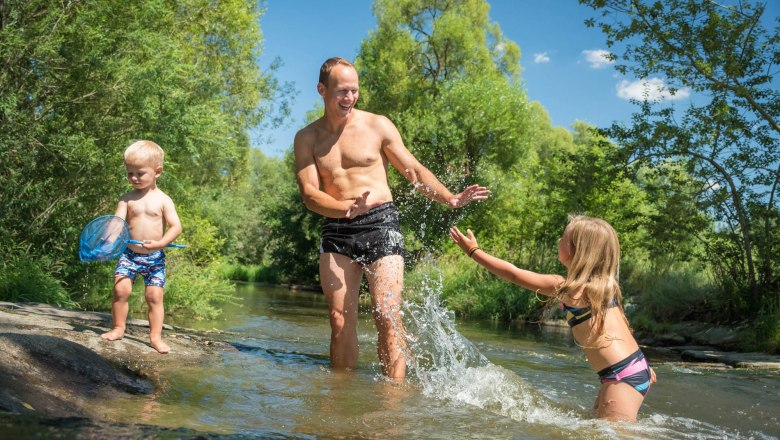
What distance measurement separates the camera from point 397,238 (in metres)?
5.29

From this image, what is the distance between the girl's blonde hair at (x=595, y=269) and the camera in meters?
4.43

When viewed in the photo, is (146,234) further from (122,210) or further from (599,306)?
(599,306)

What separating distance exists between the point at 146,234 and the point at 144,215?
15cm

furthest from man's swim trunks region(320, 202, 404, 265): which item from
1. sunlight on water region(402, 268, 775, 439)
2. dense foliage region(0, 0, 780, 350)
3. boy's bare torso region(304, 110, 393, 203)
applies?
dense foliage region(0, 0, 780, 350)

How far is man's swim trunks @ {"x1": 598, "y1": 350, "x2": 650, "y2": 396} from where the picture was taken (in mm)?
4348

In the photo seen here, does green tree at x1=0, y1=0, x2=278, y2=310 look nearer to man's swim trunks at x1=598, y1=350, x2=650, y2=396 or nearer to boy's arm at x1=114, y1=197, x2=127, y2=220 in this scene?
boy's arm at x1=114, y1=197, x2=127, y2=220

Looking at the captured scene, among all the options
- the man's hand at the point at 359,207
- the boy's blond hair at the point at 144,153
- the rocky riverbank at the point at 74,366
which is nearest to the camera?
the rocky riverbank at the point at 74,366

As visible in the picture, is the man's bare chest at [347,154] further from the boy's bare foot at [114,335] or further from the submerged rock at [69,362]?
the boy's bare foot at [114,335]

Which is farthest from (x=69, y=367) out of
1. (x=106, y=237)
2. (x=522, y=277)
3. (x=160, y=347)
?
(x=522, y=277)

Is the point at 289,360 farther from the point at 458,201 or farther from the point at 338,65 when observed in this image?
the point at 338,65

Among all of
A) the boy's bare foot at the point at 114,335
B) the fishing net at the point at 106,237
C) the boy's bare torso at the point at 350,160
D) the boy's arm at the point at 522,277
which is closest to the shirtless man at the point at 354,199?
the boy's bare torso at the point at 350,160

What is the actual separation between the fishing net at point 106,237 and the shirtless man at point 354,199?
53.2 inches

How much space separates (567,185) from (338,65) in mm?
13268

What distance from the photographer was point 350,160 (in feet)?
17.6
